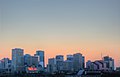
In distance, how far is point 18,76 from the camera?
245 feet

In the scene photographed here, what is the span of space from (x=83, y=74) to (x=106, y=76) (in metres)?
5.15

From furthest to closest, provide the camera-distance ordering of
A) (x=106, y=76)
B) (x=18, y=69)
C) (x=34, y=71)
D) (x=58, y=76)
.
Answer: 1. (x=18, y=69)
2. (x=34, y=71)
3. (x=58, y=76)
4. (x=106, y=76)

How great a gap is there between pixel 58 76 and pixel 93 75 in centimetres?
1325

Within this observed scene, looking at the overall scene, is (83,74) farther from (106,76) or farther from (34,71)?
(34,71)

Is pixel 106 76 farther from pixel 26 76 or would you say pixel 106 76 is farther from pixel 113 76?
pixel 26 76

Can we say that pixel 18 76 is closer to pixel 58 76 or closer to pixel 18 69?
pixel 58 76

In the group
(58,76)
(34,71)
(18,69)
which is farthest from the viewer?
(18,69)

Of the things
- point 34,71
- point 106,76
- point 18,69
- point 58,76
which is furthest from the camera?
point 18,69

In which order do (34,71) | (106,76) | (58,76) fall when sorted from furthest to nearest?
(34,71) < (58,76) < (106,76)

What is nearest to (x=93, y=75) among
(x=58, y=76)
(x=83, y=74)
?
(x=83, y=74)

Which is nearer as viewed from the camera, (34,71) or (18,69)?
(34,71)

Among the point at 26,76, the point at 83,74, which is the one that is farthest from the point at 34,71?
the point at 83,74

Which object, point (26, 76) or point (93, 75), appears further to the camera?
point (26, 76)

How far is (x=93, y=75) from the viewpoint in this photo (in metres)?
61.6
